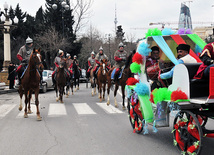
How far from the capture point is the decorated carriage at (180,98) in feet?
15.7

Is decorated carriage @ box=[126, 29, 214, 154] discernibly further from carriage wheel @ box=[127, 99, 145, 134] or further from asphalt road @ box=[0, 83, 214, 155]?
asphalt road @ box=[0, 83, 214, 155]

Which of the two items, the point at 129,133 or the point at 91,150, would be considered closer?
the point at 91,150

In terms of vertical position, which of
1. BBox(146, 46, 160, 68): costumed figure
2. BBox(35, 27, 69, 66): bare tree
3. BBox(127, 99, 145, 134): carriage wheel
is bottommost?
BBox(127, 99, 145, 134): carriage wheel

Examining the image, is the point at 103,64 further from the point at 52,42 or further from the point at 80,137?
the point at 52,42

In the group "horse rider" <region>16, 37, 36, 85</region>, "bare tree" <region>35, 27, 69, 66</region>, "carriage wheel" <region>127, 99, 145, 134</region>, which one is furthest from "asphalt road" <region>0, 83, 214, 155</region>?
"bare tree" <region>35, 27, 69, 66</region>

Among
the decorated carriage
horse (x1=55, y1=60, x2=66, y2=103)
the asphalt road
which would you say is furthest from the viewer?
horse (x1=55, y1=60, x2=66, y2=103)

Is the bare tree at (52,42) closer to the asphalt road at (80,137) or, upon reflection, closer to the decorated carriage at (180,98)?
the asphalt road at (80,137)

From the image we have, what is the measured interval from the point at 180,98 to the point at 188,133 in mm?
628

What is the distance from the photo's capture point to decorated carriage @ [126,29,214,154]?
478cm

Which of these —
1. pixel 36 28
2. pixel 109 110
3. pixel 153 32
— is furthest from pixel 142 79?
pixel 36 28

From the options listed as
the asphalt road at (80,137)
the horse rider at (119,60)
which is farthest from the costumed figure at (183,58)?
the horse rider at (119,60)

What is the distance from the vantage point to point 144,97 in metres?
6.76

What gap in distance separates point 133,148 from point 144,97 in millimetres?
1353

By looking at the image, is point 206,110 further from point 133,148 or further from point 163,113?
point 133,148
